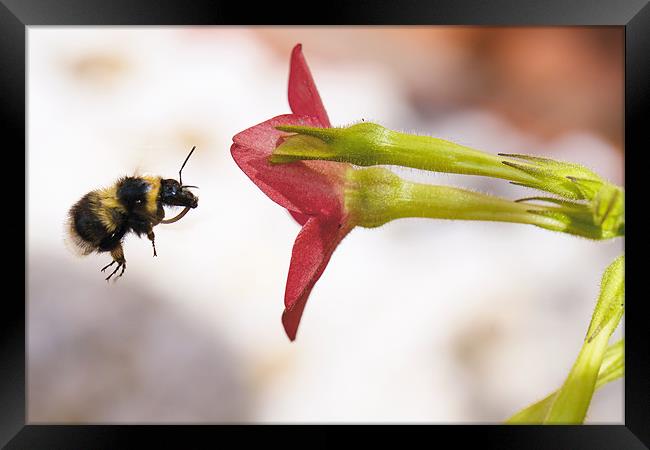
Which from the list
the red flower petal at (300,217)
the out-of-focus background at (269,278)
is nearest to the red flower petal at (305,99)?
the red flower petal at (300,217)

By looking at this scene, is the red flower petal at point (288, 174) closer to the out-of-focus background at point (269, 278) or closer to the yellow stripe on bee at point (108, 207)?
the yellow stripe on bee at point (108, 207)

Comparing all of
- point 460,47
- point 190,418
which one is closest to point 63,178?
point 190,418

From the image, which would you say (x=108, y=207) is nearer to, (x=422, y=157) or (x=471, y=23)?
(x=422, y=157)

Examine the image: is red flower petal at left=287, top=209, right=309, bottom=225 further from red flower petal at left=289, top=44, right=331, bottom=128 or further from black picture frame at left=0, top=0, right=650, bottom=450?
black picture frame at left=0, top=0, right=650, bottom=450

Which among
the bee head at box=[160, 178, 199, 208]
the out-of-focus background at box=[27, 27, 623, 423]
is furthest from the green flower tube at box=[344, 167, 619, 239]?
the out-of-focus background at box=[27, 27, 623, 423]

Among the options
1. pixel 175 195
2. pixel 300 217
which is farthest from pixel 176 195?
pixel 300 217

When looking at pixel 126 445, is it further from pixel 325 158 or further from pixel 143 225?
pixel 325 158
